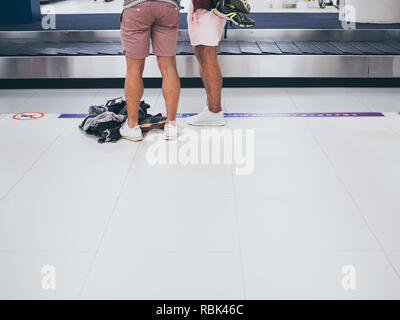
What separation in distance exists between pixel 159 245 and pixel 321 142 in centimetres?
145

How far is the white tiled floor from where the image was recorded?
1467 millimetres

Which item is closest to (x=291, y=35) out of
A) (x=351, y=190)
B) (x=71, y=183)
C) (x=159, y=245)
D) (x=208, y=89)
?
(x=208, y=89)

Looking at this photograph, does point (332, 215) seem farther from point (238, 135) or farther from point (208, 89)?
point (208, 89)

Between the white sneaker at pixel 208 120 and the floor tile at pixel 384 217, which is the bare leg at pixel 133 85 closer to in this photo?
the white sneaker at pixel 208 120

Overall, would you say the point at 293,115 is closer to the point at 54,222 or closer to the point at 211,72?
the point at 211,72

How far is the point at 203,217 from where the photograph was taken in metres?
1.87

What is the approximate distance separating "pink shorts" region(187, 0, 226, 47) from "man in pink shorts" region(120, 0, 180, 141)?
0.23m

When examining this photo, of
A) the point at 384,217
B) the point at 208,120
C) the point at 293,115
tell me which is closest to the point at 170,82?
the point at 208,120

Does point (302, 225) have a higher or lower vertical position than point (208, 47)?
lower
